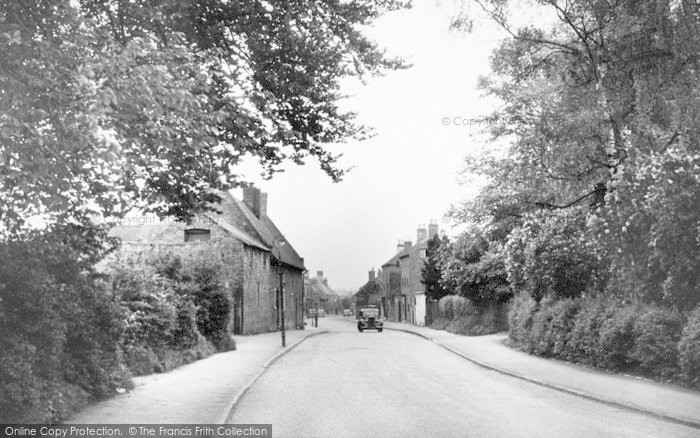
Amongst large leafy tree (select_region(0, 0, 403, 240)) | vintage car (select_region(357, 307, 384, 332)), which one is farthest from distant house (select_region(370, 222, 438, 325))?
large leafy tree (select_region(0, 0, 403, 240))

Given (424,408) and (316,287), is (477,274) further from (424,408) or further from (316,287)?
(316,287)

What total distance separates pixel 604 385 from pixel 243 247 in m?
28.0

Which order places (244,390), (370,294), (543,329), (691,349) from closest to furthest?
(691,349) < (244,390) < (543,329) < (370,294)

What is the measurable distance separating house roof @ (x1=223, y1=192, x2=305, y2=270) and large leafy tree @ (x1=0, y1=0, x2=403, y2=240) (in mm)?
28493

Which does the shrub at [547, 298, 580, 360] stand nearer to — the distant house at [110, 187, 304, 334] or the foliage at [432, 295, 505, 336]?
the distant house at [110, 187, 304, 334]

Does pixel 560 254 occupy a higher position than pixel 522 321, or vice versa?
pixel 560 254

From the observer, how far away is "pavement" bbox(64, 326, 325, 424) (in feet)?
33.6

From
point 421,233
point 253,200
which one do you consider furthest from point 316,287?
point 253,200

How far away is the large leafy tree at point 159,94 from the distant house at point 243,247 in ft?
52.2

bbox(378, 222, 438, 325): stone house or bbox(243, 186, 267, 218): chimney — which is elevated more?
bbox(243, 186, 267, 218): chimney

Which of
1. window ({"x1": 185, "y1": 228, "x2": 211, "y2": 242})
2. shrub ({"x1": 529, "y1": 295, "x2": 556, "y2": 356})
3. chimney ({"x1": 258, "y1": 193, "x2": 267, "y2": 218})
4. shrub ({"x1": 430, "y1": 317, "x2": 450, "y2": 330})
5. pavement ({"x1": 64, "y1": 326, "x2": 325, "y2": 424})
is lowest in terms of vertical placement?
shrub ({"x1": 430, "y1": 317, "x2": 450, "y2": 330})

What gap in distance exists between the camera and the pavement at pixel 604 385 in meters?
11.1

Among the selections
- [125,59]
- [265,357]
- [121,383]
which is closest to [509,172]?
[265,357]

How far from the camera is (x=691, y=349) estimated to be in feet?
43.0
